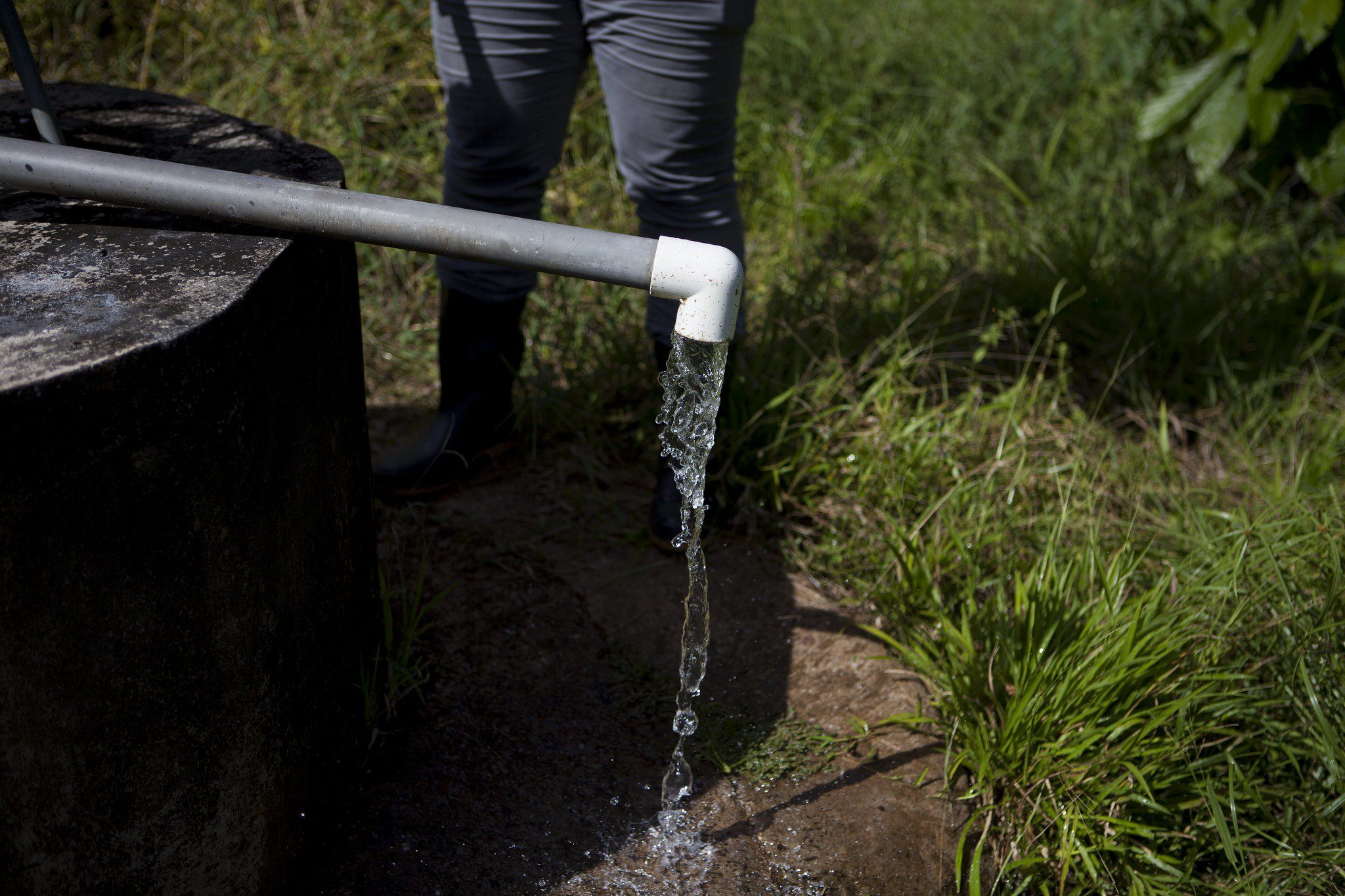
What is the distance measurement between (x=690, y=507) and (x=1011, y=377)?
4.33 ft

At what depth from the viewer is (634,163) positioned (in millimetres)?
2066

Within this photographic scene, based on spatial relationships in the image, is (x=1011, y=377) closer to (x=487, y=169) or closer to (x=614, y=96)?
(x=614, y=96)

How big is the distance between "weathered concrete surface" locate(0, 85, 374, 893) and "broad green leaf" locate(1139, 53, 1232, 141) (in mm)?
2659

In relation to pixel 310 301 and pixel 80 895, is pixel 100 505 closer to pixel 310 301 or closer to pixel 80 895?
pixel 310 301

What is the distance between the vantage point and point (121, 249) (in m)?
1.36

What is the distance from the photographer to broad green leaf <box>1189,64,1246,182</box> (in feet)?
10.4

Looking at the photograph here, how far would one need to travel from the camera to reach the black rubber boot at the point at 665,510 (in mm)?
2289

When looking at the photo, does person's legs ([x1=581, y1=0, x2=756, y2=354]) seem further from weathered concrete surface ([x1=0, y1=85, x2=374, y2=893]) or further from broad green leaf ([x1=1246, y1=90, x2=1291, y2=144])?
broad green leaf ([x1=1246, y1=90, x2=1291, y2=144])

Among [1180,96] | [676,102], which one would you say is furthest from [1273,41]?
[676,102]

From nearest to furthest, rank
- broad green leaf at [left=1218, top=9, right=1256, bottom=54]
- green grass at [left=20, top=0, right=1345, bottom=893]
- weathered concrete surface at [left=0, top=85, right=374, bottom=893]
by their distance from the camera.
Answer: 1. weathered concrete surface at [left=0, top=85, right=374, bottom=893]
2. green grass at [left=20, top=0, right=1345, bottom=893]
3. broad green leaf at [left=1218, top=9, right=1256, bottom=54]

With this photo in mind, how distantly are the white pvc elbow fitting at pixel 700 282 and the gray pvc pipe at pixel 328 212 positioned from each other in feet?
0.05

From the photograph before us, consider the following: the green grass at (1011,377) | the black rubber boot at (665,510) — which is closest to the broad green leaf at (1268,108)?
the green grass at (1011,377)

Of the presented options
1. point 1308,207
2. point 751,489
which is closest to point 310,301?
point 751,489

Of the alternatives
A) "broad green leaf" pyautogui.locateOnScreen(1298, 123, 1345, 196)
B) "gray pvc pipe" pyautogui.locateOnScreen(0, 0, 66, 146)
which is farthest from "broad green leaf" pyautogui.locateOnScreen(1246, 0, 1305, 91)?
"gray pvc pipe" pyautogui.locateOnScreen(0, 0, 66, 146)
